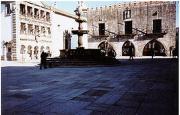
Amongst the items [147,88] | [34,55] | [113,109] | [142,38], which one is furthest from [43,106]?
[142,38]

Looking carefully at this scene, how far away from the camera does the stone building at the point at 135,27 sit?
36312 mm

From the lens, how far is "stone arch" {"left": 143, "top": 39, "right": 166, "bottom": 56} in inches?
1443

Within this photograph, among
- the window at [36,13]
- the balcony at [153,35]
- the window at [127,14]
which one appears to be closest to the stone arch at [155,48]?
the balcony at [153,35]

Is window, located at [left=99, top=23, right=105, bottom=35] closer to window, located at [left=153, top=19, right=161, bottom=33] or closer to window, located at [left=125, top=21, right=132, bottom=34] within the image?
A: window, located at [left=125, top=21, right=132, bottom=34]

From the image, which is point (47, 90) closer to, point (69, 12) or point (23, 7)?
point (23, 7)

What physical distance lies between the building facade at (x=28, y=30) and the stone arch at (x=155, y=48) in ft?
42.6

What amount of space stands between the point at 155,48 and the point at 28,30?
59.7 ft

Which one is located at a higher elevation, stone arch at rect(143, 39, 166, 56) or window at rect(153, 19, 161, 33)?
window at rect(153, 19, 161, 33)

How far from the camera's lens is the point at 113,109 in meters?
5.41

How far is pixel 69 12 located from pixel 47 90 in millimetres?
35762

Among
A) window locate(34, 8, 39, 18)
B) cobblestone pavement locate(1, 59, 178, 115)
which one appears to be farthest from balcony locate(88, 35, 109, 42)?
cobblestone pavement locate(1, 59, 178, 115)

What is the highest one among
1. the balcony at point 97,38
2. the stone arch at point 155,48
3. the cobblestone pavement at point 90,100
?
the balcony at point 97,38

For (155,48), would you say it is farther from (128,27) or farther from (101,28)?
(101,28)

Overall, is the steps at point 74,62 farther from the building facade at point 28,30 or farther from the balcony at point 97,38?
the balcony at point 97,38
